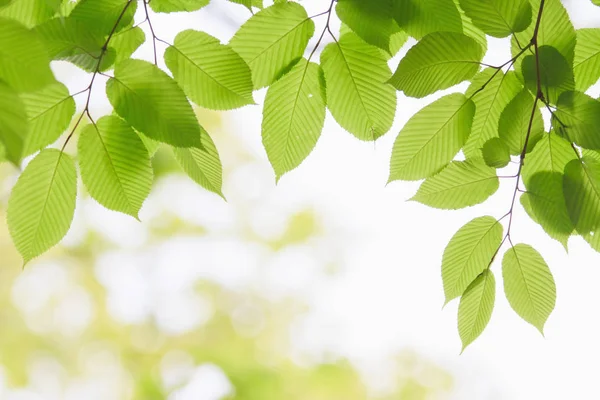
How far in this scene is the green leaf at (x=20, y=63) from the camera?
404 mm

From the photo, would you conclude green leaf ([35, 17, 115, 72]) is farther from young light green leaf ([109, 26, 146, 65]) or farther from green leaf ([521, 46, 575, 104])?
green leaf ([521, 46, 575, 104])

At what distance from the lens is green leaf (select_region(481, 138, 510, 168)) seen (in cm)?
58

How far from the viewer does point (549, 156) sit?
24.1 inches

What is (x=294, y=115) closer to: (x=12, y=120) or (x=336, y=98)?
(x=336, y=98)

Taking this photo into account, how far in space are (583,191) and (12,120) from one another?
50cm

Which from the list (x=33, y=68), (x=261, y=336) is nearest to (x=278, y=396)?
(x=261, y=336)

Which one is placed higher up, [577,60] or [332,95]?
[577,60]

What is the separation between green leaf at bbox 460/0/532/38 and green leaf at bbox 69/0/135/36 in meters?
0.33

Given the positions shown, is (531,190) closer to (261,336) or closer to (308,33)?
(308,33)

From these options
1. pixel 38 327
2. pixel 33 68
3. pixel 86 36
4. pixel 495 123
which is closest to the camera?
pixel 33 68

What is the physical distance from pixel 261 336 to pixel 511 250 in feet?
11.7

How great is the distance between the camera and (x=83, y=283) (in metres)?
3.96

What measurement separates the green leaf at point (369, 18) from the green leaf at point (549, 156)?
20cm

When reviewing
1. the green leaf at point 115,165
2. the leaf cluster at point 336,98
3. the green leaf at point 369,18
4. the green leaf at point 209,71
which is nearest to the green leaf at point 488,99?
the leaf cluster at point 336,98
